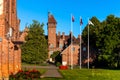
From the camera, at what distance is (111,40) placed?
99000mm

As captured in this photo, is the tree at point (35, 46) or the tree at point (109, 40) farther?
the tree at point (35, 46)

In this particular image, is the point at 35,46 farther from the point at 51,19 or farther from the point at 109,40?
the point at 51,19

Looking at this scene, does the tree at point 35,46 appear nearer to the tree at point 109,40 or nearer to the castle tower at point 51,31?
the tree at point 109,40

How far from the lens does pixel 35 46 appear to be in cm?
11025

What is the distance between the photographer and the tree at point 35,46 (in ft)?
356

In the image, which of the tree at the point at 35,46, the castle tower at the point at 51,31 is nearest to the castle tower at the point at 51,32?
the castle tower at the point at 51,31

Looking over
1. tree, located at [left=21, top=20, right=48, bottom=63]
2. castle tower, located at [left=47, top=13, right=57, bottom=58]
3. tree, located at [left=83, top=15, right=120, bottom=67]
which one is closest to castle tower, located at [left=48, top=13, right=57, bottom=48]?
castle tower, located at [left=47, top=13, right=57, bottom=58]

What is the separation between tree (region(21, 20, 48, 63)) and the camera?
356 ft

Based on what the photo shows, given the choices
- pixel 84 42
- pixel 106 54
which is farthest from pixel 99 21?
pixel 106 54

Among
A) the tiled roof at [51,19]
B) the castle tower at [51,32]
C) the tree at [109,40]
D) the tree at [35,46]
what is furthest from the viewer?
the tiled roof at [51,19]

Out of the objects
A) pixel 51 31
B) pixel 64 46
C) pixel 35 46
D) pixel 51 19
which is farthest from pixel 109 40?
pixel 51 19

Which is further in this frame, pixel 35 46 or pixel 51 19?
pixel 51 19

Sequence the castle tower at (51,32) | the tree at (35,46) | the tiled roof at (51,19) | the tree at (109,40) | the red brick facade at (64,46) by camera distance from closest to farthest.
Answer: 1. the tree at (109,40)
2. the tree at (35,46)
3. the red brick facade at (64,46)
4. the castle tower at (51,32)
5. the tiled roof at (51,19)

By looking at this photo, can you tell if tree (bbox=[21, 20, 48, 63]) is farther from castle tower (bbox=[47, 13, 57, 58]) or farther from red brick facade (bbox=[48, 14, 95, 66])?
castle tower (bbox=[47, 13, 57, 58])
